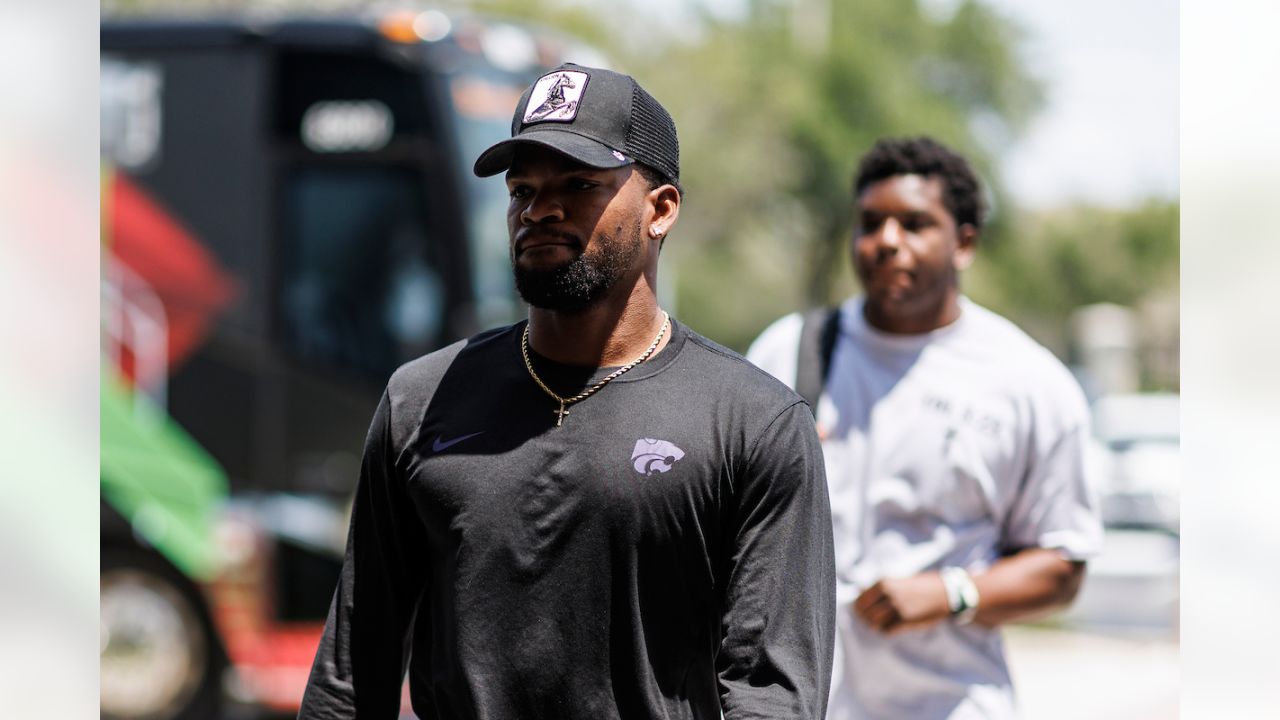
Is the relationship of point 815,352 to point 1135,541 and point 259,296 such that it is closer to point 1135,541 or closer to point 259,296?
point 259,296

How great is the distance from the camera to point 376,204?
8703 millimetres

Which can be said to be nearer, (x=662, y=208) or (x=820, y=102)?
(x=662, y=208)

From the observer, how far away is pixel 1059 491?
362 centimetres

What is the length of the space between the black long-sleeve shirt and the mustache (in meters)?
0.21

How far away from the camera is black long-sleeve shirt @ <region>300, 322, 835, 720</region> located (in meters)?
2.37

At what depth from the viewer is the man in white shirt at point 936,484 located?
3.53 metres

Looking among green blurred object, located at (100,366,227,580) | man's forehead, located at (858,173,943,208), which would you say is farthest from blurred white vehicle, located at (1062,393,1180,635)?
man's forehead, located at (858,173,943,208)

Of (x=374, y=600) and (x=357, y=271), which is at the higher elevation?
(x=357, y=271)

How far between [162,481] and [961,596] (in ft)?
19.5

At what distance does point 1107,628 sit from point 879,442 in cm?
961

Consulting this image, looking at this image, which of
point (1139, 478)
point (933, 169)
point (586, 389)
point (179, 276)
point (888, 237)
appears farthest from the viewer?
point (1139, 478)

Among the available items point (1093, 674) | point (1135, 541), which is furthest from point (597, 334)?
point (1135, 541)
